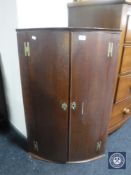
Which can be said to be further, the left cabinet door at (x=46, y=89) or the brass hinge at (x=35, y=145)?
the brass hinge at (x=35, y=145)

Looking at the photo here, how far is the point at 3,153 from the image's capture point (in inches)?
71.1

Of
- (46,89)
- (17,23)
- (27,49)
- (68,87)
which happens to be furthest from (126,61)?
(17,23)

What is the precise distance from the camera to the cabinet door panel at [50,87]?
1230mm

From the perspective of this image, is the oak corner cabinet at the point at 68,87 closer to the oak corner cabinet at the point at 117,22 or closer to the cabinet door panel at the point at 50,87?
the cabinet door panel at the point at 50,87

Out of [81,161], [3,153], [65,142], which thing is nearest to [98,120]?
[65,142]

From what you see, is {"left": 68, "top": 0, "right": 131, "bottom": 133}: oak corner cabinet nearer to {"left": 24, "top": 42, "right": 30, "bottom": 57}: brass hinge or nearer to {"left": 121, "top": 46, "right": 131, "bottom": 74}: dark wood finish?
{"left": 121, "top": 46, "right": 131, "bottom": 74}: dark wood finish

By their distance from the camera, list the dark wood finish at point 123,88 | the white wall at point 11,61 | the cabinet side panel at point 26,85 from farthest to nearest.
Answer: the dark wood finish at point 123,88 → the white wall at point 11,61 → the cabinet side panel at point 26,85

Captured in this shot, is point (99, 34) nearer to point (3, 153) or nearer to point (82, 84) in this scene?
point (82, 84)

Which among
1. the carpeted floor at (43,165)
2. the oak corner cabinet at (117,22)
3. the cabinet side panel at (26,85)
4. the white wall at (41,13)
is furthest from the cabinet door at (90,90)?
the white wall at (41,13)

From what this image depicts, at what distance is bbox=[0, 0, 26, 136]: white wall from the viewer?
1.50 metres

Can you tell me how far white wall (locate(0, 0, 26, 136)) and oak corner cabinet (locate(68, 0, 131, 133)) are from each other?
1.95ft

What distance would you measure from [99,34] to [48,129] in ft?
2.92

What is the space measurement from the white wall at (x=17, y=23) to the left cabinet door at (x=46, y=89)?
0.21 meters

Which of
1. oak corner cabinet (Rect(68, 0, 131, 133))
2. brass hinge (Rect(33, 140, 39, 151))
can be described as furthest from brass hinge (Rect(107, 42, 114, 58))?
brass hinge (Rect(33, 140, 39, 151))
